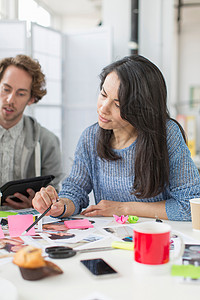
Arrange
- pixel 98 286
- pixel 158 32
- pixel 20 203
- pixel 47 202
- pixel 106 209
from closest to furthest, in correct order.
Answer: pixel 98 286 < pixel 47 202 < pixel 106 209 < pixel 20 203 < pixel 158 32

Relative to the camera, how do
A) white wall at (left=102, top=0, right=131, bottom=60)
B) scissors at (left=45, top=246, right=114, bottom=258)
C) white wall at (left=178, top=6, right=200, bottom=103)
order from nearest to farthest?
1. scissors at (left=45, top=246, right=114, bottom=258)
2. white wall at (left=102, top=0, right=131, bottom=60)
3. white wall at (left=178, top=6, right=200, bottom=103)

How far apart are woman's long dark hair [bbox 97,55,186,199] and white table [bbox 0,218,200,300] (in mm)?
573

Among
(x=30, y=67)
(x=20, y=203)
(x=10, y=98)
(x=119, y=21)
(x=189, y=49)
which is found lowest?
(x=20, y=203)

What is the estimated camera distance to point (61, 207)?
1.26m

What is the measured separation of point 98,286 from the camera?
0.71 m

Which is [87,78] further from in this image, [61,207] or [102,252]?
[102,252]

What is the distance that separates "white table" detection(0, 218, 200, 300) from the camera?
26.5 inches

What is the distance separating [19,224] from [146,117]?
24.4 inches

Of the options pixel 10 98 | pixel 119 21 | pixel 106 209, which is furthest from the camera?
pixel 119 21

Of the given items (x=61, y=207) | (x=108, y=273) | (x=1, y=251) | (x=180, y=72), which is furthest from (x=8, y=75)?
(x=180, y=72)

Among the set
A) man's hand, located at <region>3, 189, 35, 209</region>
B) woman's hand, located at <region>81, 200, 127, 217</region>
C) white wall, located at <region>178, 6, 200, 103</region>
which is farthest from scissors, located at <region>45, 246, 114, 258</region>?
white wall, located at <region>178, 6, 200, 103</region>

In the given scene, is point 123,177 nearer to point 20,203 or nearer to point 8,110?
point 20,203

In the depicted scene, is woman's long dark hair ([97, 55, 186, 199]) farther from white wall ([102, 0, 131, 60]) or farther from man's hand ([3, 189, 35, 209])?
white wall ([102, 0, 131, 60])

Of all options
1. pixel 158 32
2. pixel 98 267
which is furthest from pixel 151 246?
pixel 158 32
